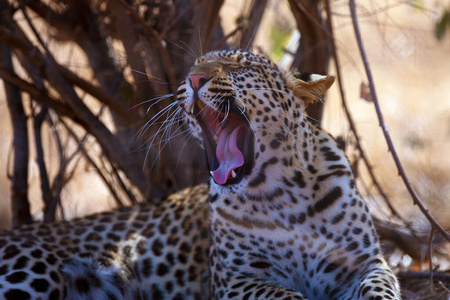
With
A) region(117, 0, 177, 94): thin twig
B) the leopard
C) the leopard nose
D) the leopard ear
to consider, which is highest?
region(117, 0, 177, 94): thin twig

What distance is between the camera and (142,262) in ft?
16.3

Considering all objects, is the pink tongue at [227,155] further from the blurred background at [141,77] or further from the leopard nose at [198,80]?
the blurred background at [141,77]

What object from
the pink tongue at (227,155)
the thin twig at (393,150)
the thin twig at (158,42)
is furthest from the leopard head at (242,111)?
the thin twig at (158,42)

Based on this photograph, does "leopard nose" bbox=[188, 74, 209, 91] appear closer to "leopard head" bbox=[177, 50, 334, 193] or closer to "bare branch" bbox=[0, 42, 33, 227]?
"leopard head" bbox=[177, 50, 334, 193]

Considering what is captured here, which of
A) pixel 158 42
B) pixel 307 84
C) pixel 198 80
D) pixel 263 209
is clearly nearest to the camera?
pixel 198 80

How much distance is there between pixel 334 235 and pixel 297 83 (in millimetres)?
941

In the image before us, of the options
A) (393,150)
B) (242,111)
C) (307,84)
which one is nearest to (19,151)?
(242,111)

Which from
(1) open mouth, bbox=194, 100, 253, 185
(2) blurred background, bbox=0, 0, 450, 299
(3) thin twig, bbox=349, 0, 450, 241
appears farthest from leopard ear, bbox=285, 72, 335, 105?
(2) blurred background, bbox=0, 0, 450, 299

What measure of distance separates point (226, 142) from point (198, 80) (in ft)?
1.50

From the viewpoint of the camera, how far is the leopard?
4074 millimetres

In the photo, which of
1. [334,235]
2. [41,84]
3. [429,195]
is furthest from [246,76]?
[429,195]

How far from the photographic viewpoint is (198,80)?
3.91 metres

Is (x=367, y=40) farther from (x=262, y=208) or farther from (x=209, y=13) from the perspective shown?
(x=262, y=208)

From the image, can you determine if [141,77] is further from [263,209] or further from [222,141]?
[263,209]
